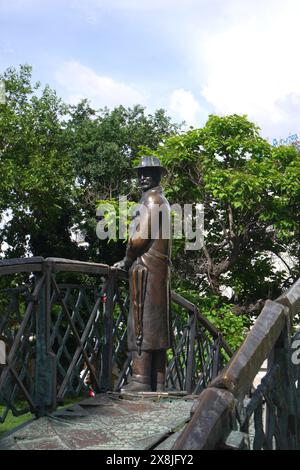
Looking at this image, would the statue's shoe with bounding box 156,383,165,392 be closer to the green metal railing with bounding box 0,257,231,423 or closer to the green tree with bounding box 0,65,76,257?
the green metal railing with bounding box 0,257,231,423

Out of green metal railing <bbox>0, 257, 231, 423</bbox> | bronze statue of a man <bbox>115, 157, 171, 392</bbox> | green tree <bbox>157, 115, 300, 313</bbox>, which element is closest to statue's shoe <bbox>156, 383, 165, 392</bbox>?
bronze statue of a man <bbox>115, 157, 171, 392</bbox>

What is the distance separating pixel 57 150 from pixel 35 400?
15952mm

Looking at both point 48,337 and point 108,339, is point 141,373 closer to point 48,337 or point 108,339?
point 108,339

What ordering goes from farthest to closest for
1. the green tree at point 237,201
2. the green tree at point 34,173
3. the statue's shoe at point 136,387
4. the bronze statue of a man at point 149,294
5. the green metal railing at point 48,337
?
the green tree at point 34,173 < the green tree at point 237,201 < the bronze statue of a man at point 149,294 < the statue's shoe at point 136,387 < the green metal railing at point 48,337

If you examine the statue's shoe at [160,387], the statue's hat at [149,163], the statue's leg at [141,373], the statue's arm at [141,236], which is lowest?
the statue's shoe at [160,387]

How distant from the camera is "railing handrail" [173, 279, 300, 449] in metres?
1.73

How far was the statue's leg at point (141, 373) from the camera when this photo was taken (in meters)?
5.61

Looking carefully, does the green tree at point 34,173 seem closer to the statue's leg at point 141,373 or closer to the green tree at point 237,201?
the green tree at point 237,201

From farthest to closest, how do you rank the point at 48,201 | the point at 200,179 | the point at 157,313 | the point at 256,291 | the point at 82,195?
the point at 82,195, the point at 48,201, the point at 256,291, the point at 200,179, the point at 157,313

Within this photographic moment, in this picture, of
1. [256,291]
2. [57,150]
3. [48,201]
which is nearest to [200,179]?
[256,291]

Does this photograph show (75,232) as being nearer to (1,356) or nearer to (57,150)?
(57,150)

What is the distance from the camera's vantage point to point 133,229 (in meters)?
5.86

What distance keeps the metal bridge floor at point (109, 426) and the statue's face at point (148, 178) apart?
1.95 metres

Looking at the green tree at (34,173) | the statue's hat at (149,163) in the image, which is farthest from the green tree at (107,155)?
the statue's hat at (149,163)
